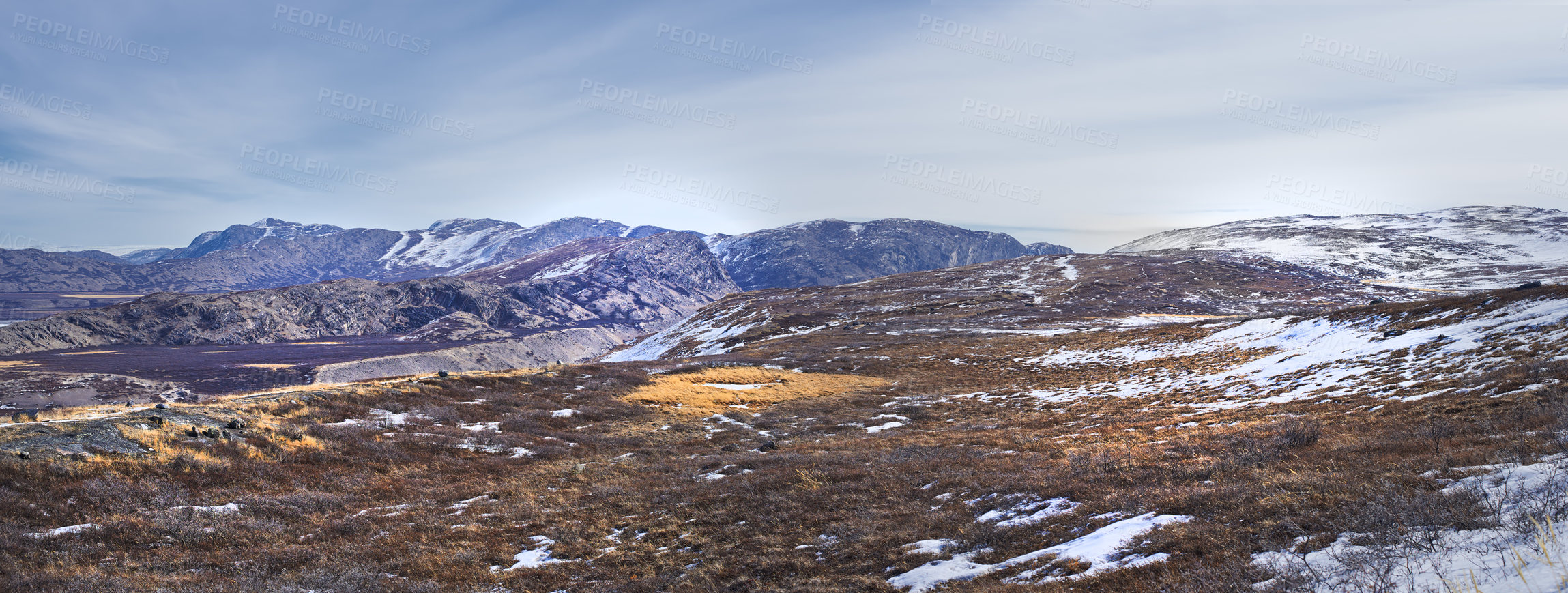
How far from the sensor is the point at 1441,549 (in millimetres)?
5180

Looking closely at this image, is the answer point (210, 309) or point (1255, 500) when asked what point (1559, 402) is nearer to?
point (1255, 500)

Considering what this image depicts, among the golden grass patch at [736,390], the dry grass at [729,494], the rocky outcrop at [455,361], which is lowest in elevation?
the rocky outcrop at [455,361]

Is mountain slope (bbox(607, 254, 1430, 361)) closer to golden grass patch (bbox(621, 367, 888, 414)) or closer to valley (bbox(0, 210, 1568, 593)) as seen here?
golden grass patch (bbox(621, 367, 888, 414))

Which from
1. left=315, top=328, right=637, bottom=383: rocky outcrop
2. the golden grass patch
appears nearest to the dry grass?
the golden grass patch

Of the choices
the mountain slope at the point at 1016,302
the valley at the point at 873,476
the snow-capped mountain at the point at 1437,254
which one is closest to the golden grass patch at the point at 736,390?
the valley at the point at 873,476

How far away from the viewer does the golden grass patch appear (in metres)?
32.7

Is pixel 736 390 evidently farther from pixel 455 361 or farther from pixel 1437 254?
pixel 1437 254

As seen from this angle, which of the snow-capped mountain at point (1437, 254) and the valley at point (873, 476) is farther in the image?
the snow-capped mountain at point (1437, 254)

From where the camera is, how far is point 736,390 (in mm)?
37219

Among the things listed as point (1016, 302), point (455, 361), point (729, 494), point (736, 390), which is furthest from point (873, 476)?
point (455, 361)

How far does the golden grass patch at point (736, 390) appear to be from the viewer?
3269 centimetres

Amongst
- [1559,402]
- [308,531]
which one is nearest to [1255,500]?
[1559,402]

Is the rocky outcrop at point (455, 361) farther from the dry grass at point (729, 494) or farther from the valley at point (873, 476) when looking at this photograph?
the dry grass at point (729, 494)

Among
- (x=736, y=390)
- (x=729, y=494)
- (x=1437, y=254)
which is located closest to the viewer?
(x=729, y=494)
